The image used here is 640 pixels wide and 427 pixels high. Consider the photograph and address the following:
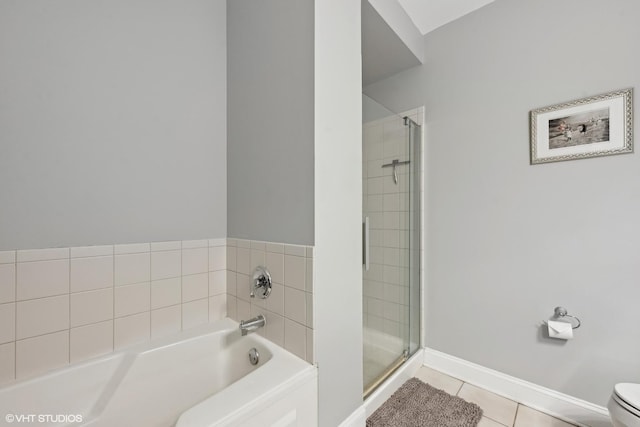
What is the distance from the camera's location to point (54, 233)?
1079 millimetres

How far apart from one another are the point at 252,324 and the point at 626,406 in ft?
5.29

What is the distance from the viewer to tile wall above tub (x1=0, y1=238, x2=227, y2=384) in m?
1.00

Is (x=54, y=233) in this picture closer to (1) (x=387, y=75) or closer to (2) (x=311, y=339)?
(2) (x=311, y=339)

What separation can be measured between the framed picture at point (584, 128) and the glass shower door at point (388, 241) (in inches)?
30.4

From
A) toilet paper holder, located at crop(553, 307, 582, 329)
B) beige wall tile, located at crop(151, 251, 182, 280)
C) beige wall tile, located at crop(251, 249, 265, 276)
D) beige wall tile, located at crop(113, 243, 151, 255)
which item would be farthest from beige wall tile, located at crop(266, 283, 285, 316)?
toilet paper holder, located at crop(553, 307, 582, 329)

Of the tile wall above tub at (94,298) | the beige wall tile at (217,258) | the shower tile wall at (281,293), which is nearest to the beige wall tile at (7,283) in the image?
the tile wall above tub at (94,298)

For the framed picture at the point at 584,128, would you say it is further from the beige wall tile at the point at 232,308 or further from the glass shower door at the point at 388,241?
the beige wall tile at the point at 232,308

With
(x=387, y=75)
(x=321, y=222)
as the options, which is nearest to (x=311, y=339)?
(x=321, y=222)

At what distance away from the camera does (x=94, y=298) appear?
1.16 m

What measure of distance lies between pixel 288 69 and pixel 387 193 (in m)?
1.04

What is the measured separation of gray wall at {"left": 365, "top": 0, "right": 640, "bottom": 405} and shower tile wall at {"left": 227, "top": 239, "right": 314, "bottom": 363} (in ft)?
4.32

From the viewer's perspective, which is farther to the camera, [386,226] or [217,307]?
[386,226]

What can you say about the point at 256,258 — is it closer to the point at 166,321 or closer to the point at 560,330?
the point at 166,321

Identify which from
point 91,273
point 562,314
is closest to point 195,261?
point 91,273
